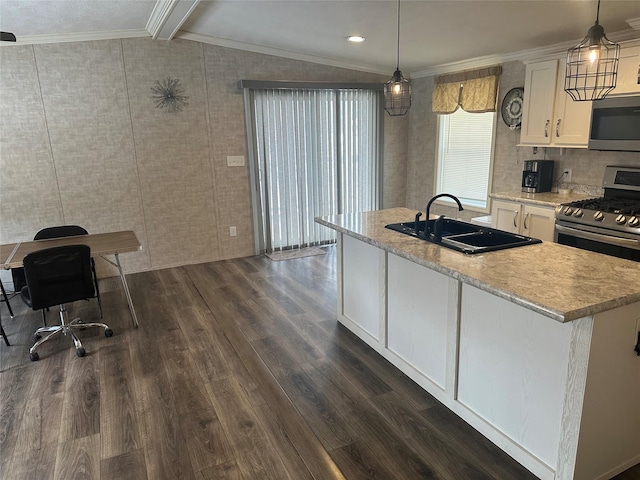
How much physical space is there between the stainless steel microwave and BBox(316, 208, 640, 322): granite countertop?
5.51ft

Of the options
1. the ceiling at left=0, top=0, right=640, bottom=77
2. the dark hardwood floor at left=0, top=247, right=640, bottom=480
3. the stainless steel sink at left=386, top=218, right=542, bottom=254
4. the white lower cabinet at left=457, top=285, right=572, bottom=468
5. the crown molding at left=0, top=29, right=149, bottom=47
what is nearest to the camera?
the white lower cabinet at left=457, top=285, right=572, bottom=468

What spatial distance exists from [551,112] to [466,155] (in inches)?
56.6

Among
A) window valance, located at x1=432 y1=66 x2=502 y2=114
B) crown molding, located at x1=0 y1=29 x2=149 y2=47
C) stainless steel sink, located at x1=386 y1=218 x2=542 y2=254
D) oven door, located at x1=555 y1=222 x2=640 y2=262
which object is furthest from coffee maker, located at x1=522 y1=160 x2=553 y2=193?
crown molding, located at x1=0 y1=29 x2=149 y2=47

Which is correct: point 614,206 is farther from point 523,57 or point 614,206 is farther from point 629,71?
point 523,57

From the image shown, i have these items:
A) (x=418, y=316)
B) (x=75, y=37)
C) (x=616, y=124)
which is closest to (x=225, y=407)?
(x=418, y=316)

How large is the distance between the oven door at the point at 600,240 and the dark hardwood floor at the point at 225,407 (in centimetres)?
170

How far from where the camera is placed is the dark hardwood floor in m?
2.06

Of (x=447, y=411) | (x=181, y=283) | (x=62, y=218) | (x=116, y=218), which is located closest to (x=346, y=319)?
(x=447, y=411)

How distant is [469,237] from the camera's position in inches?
103

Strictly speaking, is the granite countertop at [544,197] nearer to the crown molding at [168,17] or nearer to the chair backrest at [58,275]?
the crown molding at [168,17]

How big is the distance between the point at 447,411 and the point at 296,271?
8.94 ft

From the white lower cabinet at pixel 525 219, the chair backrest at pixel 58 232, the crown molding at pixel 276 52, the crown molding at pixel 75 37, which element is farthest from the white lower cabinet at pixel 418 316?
the crown molding at pixel 75 37

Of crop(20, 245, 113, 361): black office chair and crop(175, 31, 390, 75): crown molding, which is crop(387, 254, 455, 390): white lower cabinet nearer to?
crop(20, 245, 113, 361): black office chair

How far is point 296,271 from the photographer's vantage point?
488 centimetres
